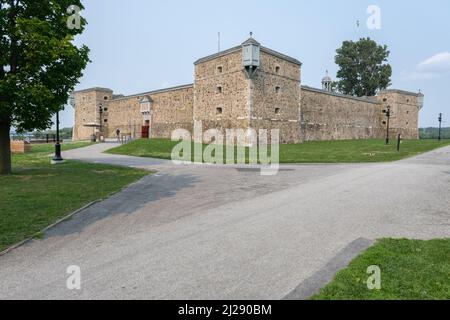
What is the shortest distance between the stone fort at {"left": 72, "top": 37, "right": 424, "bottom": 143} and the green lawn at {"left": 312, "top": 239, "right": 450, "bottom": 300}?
28426 mm

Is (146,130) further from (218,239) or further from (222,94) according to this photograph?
(218,239)

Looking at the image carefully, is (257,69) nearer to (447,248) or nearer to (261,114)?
(261,114)

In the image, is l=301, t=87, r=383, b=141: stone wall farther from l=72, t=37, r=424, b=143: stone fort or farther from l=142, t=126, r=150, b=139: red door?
l=142, t=126, r=150, b=139: red door

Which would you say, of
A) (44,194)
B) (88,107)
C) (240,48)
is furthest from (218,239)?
(88,107)

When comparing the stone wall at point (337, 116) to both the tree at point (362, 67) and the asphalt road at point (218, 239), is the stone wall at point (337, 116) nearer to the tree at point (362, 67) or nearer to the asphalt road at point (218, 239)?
the tree at point (362, 67)

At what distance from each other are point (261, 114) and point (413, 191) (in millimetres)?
24995

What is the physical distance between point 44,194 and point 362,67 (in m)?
70.7

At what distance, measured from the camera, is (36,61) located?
12531 mm

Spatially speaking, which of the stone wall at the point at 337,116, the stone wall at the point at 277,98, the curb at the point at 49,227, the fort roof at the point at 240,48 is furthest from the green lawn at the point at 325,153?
the curb at the point at 49,227

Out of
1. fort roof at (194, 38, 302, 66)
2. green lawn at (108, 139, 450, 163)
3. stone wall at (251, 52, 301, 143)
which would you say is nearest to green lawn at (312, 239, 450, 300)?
green lawn at (108, 139, 450, 163)

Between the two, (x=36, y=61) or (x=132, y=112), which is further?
(x=132, y=112)

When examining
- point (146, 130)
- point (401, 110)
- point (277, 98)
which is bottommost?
point (146, 130)

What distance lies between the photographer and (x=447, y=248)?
17.6 ft

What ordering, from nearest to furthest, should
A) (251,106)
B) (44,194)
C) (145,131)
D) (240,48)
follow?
1. (44,194)
2. (251,106)
3. (240,48)
4. (145,131)
